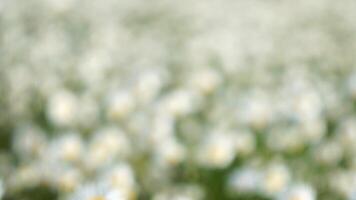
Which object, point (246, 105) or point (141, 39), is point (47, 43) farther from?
point (246, 105)

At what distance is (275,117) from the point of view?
3.14 metres

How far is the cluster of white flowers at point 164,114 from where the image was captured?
2557mm

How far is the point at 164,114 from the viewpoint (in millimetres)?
2996

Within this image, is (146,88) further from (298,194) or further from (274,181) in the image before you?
(298,194)

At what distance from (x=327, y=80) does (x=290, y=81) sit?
0.59 m

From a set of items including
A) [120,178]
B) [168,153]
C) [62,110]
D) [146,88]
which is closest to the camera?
[120,178]

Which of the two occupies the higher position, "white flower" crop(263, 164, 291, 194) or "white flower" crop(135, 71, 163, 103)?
"white flower" crop(135, 71, 163, 103)

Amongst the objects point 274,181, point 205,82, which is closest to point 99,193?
point 274,181

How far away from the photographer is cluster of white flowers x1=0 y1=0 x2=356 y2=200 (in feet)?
8.39

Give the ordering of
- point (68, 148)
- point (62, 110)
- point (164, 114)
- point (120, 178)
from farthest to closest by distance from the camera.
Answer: point (62, 110) < point (164, 114) < point (68, 148) < point (120, 178)

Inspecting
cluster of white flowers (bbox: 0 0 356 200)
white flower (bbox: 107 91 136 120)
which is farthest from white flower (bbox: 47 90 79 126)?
white flower (bbox: 107 91 136 120)

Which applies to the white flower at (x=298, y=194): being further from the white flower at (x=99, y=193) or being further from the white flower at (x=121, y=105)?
the white flower at (x=121, y=105)

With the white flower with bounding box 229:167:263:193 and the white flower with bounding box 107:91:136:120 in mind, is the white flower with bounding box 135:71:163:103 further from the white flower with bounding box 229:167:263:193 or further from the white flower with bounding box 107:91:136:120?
the white flower with bounding box 229:167:263:193

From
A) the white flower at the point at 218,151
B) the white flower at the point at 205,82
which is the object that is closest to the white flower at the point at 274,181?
the white flower at the point at 218,151
